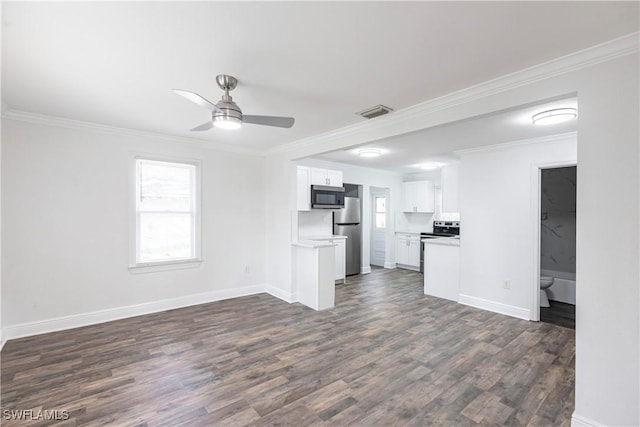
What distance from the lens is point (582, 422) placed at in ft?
6.34

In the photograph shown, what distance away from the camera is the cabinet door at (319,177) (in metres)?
5.69

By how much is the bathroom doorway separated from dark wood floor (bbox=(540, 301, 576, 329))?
64 mm

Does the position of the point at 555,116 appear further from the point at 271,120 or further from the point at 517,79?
the point at 271,120

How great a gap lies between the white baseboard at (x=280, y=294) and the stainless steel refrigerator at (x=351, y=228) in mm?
1977

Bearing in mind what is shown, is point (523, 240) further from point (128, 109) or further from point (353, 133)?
point (128, 109)

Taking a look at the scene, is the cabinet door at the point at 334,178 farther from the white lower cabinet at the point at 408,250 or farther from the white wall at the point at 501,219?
the white lower cabinet at the point at 408,250

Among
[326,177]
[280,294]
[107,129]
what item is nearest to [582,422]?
[280,294]

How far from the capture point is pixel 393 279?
649 centimetres

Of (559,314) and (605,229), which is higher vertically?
(605,229)

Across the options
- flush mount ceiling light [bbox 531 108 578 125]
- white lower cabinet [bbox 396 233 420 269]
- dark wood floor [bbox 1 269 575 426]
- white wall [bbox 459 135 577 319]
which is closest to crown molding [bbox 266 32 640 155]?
flush mount ceiling light [bbox 531 108 578 125]

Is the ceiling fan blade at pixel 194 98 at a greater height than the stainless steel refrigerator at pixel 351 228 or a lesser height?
greater

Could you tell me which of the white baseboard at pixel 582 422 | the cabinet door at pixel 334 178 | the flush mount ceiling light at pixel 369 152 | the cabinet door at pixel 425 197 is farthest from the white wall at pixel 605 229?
the cabinet door at pixel 425 197

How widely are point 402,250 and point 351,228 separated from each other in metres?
1.90

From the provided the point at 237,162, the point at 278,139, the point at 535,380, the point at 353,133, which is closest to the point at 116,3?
the point at 353,133
